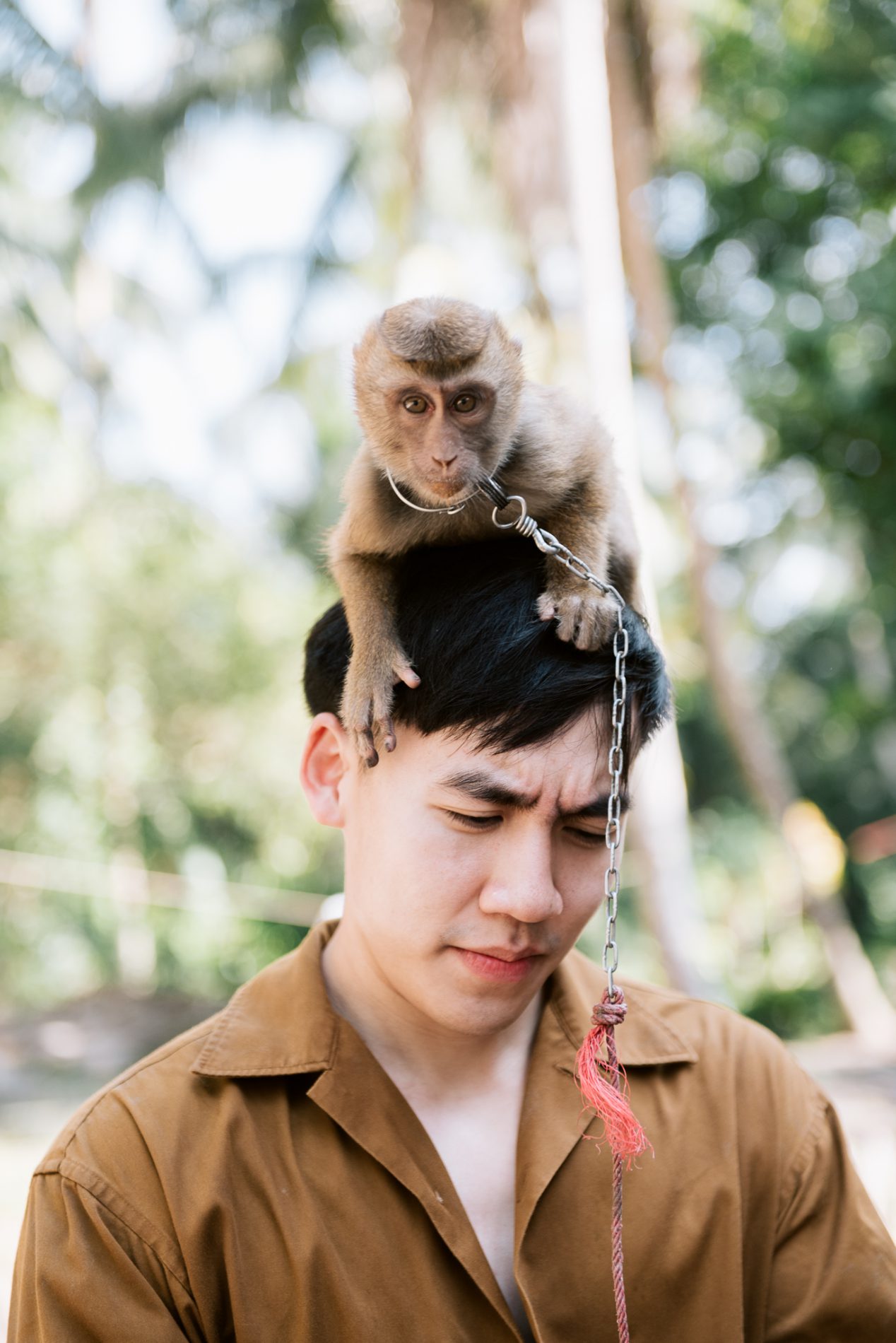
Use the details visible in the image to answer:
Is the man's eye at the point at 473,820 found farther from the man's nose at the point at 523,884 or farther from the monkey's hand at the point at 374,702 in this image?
the monkey's hand at the point at 374,702

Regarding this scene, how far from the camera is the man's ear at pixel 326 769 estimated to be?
213 cm

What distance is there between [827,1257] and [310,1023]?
914 millimetres

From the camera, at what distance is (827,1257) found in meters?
1.97

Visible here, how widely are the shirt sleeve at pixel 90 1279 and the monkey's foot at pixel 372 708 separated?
0.75 metres

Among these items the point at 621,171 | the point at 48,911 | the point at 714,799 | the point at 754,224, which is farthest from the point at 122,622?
the point at 714,799

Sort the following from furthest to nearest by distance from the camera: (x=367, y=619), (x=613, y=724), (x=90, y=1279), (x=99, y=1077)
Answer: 1. (x=99, y=1077)
2. (x=367, y=619)
3. (x=613, y=724)
4. (x=90, y=1279)

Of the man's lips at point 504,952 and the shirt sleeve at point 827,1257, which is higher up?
the man's lips at point 504,952

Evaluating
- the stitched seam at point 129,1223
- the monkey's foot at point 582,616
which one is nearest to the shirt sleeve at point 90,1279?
the stitched seam at point 129,1223

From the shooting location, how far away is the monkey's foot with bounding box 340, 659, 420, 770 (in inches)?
77.7

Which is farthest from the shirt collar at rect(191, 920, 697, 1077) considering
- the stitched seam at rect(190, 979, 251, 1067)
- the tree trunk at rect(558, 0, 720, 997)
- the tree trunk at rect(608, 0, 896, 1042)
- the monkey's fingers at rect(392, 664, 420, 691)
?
the tree trunk at rect(608, 0, 896, 1042)

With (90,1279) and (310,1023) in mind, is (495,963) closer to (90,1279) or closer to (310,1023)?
(310,1023)

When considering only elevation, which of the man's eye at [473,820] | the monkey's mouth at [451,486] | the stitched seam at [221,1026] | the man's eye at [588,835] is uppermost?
the monkey's mouth at [451,486]

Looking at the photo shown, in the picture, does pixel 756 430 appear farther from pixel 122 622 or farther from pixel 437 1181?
pixel 437 1181

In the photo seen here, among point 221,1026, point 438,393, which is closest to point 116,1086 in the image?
point 221,1026
